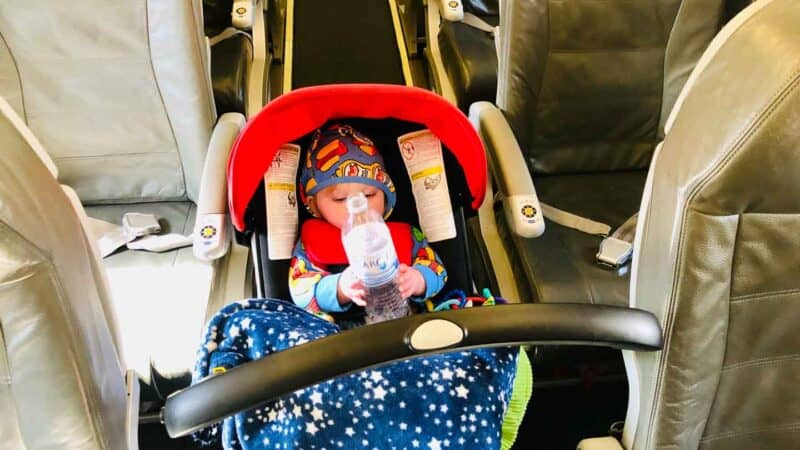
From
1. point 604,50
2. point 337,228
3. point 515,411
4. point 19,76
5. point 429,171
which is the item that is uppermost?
point 604,50

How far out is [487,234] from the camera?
66.2 inches

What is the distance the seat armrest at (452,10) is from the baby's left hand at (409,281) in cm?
122

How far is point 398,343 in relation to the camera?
3.09 feet

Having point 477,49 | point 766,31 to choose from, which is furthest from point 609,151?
point 766,31

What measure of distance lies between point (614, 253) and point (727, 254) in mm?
607

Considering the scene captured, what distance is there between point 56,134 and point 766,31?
4.71ft

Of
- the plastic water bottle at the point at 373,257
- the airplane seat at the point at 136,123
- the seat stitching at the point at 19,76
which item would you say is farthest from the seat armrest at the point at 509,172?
the seat stitching at the point at 19,76

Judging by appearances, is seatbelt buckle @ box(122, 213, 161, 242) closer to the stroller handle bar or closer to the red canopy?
the red canopy

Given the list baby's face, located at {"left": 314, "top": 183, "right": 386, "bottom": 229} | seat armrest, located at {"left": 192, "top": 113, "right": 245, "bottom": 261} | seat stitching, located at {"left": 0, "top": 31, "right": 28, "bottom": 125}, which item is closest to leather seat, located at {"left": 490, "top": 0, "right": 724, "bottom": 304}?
baby's face, located at {"left": 314, "top": 183, "right": 386, "bottom": 229}

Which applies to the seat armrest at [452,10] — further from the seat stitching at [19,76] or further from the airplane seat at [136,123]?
the seat stitching at [19,76]

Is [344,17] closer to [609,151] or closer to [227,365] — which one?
[609,151]

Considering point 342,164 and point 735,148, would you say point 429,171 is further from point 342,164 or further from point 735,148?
point 735,148

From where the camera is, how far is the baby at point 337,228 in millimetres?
1313

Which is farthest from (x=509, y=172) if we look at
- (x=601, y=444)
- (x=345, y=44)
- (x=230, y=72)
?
(x=345, y=44)
